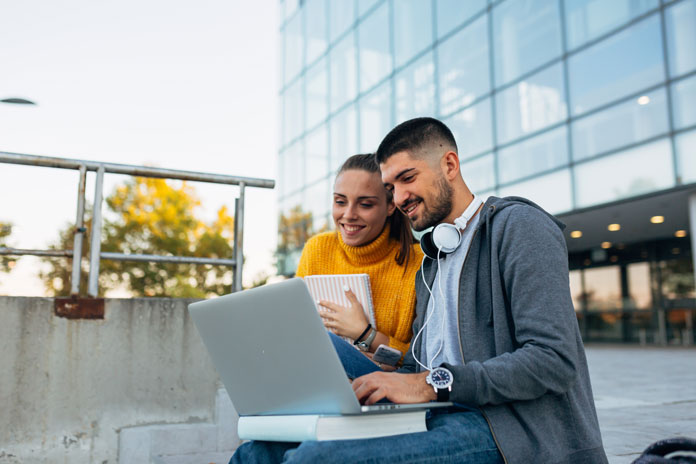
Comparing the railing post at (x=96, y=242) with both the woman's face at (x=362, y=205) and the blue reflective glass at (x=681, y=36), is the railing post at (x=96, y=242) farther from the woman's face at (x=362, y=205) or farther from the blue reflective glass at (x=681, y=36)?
the blue reflective glass at (x=681, y=36)

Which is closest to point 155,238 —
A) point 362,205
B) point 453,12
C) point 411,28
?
point 411,28

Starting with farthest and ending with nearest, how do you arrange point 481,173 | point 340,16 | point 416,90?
point 340,16, point 416,90, point 481,173

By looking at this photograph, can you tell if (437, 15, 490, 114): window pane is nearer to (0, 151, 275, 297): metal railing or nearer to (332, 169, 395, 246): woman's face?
(0, 151, 275, 297): metal railing

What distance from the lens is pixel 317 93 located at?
22.5 meters

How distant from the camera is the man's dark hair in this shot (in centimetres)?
198

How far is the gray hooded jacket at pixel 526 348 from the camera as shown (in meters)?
1.53

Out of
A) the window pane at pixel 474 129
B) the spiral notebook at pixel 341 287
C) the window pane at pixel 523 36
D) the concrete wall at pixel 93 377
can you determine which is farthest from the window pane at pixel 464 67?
the spiral notebook at pixel 341 287

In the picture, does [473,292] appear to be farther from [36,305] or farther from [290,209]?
[290,209]

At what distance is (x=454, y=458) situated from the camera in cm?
151

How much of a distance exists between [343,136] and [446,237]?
1913cm

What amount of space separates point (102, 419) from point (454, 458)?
2826 mm

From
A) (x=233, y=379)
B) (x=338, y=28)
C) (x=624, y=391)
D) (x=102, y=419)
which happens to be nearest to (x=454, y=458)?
(x=233, y=379)

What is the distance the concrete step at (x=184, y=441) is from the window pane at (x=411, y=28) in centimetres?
1543

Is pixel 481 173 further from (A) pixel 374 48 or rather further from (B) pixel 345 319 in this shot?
(B) pixel 345 319
